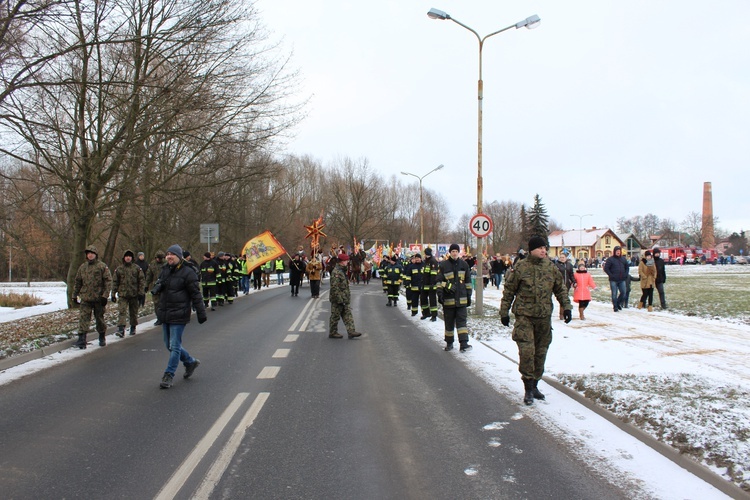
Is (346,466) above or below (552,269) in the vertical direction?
below

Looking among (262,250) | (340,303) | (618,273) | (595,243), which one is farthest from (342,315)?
(595,243)

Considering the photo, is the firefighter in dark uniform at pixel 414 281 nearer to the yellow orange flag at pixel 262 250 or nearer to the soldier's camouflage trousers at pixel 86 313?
the yellow orange flag at pixel 262 250

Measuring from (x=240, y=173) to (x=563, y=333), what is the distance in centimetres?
1221

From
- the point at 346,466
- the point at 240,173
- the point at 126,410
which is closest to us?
the point at 346,466

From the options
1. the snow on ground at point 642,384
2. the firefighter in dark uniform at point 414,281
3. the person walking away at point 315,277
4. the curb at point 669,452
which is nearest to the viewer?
the curb at point 669,452

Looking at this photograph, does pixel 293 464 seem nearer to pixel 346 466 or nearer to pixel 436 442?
pixel 346 466

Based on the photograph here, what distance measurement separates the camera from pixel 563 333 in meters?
11.4

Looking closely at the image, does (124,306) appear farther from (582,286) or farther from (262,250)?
(262,250)

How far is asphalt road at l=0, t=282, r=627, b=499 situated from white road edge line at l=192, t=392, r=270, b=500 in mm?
16

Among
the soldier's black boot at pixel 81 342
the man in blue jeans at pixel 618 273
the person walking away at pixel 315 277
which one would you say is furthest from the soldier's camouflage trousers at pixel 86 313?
the person walking away at pixel 315 277

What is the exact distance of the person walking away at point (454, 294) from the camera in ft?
32.3

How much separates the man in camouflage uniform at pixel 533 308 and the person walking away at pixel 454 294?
3412 millimetres

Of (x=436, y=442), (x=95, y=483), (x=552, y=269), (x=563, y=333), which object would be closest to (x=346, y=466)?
(x=436, y=442)

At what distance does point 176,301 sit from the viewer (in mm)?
7375
